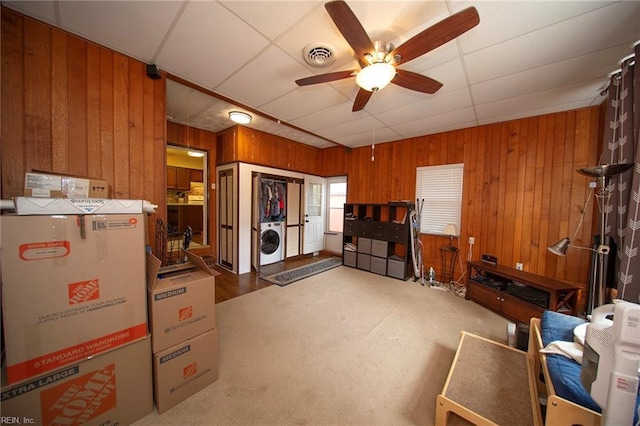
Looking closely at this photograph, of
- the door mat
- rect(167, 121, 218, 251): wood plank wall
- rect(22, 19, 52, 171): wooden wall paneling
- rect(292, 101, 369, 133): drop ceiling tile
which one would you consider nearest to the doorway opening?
rect(167, 121, 218, 251): wood plank wall

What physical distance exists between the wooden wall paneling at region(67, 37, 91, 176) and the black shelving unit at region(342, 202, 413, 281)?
3799 millimetres

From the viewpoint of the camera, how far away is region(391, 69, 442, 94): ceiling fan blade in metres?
1.75

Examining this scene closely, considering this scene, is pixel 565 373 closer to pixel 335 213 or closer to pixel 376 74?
pixel 376 74

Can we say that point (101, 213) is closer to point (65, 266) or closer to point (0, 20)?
point (65, 266)

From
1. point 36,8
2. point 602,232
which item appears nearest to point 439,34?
point 602,232

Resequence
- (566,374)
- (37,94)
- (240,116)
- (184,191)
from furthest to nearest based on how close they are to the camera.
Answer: (184,191) → (240,116) → (37,94) → (566,374)

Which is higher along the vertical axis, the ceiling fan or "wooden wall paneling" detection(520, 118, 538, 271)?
the ceiling fan

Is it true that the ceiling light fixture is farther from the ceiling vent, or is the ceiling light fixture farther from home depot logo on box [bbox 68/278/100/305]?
home depot logo on box [bbox 68/278/100/305]

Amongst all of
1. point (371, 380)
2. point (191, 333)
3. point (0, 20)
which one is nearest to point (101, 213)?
point (191, 333)

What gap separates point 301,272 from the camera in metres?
3.95

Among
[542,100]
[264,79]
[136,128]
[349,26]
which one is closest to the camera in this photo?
[349,26]

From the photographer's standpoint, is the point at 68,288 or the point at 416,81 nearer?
the point at 68,288

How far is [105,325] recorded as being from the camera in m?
1.17

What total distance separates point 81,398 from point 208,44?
2.44 metres
